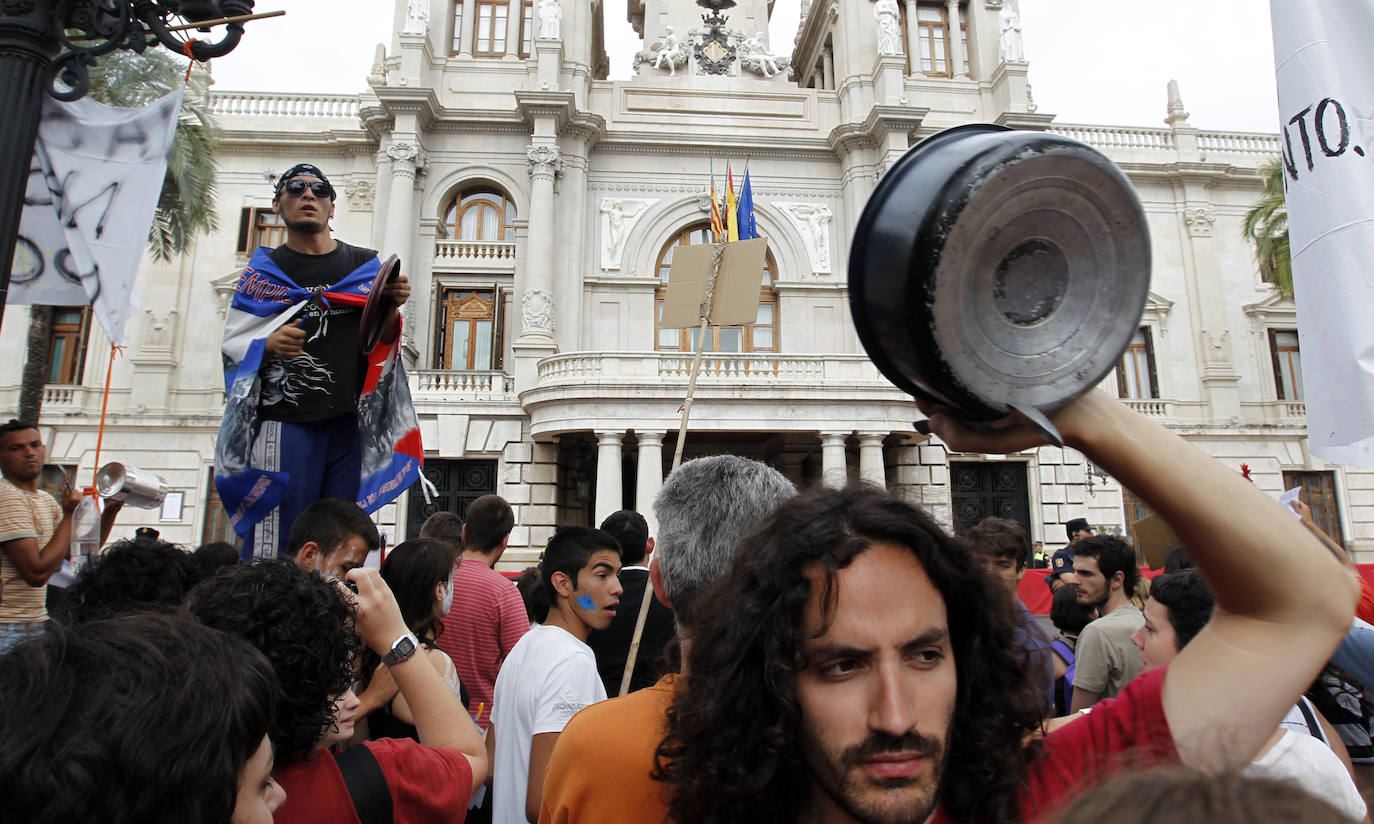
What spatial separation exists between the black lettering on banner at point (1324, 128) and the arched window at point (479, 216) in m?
21.6

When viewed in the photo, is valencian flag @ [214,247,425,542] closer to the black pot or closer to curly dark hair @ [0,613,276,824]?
curly dark hair @ [0,613,276,824]

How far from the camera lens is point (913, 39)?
2653 cm

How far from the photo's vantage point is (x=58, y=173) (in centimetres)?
441

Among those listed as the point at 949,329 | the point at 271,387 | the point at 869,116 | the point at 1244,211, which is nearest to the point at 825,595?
the point at 949,329

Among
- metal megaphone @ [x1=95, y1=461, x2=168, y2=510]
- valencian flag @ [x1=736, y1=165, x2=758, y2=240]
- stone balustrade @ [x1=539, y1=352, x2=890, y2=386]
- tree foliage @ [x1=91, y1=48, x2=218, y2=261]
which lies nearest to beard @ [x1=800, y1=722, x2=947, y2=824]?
metal megaphone @ [x1=95, y1=461, x2=168, y2=510]

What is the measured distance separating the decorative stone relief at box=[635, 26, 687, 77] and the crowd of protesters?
2539 centimetres

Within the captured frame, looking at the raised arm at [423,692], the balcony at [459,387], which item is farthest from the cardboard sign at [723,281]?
the balcony at [459,387]

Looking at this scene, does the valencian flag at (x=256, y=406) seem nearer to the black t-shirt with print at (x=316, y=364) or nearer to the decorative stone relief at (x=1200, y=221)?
the black t-shirt with print at (x=316, y=364)

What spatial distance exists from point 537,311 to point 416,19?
909 centimetres

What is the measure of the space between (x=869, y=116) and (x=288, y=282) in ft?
71.1

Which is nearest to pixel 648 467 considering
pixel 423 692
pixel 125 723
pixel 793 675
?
pixel 423 692

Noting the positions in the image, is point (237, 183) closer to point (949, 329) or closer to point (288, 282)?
point (288, 282)

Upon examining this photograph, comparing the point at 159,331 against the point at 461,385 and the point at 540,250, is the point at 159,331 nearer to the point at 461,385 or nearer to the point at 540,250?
the point at 461,385

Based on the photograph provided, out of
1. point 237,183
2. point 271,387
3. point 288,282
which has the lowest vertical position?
point 271,387
